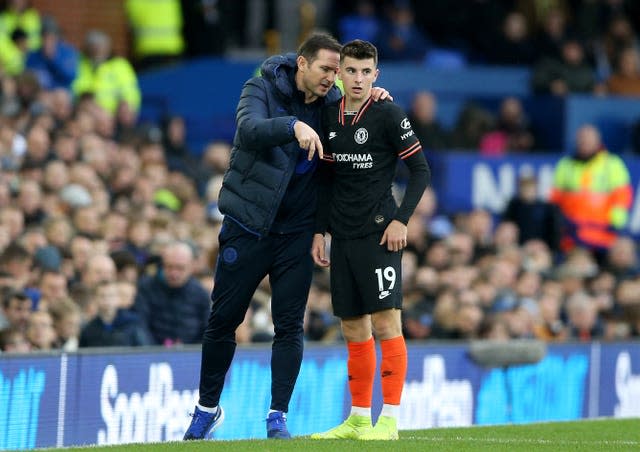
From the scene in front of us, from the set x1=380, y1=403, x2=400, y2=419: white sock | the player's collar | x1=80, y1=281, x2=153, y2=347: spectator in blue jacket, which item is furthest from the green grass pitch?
x1=80, y1=281, x2=153, y2=347: spectator in blue jacket

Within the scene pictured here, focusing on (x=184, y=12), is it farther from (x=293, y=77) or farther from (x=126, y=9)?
(x=293, y=77)

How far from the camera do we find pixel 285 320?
8109 mm

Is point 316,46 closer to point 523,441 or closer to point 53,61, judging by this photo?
point 523,441

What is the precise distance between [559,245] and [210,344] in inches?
398

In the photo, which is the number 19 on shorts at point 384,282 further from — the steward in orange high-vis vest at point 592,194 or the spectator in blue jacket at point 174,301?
the steward in orange high-vis vest at point 592,194

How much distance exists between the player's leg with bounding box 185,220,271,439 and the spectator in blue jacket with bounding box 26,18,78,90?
7649mm

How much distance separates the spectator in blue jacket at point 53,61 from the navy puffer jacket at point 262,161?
762 centimetres

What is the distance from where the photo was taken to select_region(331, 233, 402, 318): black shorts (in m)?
8.05

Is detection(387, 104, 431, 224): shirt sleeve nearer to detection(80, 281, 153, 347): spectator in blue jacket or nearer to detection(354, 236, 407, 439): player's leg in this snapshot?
detection(354, 236, 407, 439): player's leg

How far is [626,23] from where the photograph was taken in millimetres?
21250

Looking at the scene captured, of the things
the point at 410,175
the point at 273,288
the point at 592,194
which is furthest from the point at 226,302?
the point at 592,194

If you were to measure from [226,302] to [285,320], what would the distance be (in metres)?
0.32

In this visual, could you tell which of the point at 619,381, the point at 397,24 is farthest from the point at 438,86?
the point at 619,381

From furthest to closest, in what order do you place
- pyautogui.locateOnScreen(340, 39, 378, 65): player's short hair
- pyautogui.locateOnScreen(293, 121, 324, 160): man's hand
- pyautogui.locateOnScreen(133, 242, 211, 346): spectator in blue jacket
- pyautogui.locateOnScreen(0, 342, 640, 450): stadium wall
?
1. pyautogui.locateOnScreen(133, 242, 211, 346): spectator in blue jacket
2. pyautogui.locateOnScreen(0, 342, 640, 450): stadium wall
3. pyautogui.locateOnScreen(340, 39, 378, 65): player's short hair
4. pyautogui.locateOnScreen(293, 121, 324, 160): man's hand
